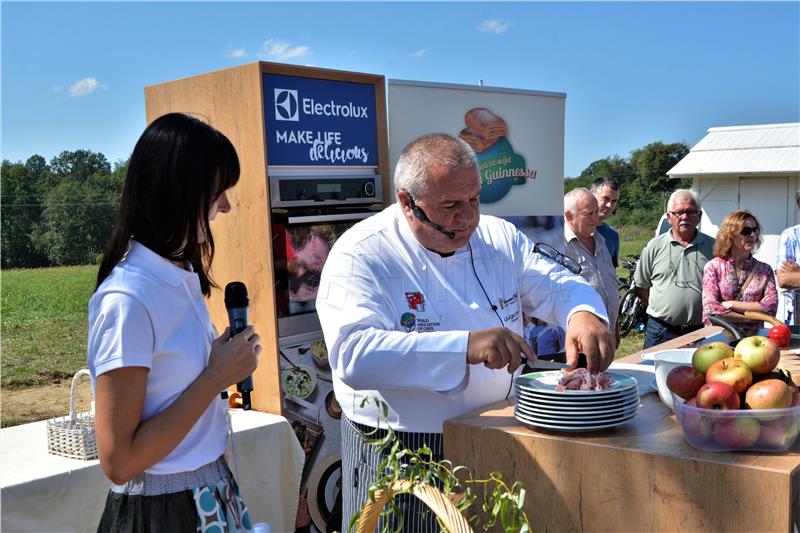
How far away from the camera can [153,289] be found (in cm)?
159

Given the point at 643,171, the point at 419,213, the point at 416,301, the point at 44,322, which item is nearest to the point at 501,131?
the point at 419,213

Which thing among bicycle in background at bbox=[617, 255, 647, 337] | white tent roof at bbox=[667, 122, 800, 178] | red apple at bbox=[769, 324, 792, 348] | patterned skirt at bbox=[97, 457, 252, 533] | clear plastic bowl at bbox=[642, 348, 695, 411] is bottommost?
bicycle in background at bbox=[617, 255, 647, 337]

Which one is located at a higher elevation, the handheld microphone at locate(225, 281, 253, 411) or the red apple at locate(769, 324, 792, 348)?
the handheld microphone at locate(225, 281, 253, 411)

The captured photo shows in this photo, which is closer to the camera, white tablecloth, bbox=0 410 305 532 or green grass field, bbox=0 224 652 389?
white tablecloth, bbox=0 410 305 532

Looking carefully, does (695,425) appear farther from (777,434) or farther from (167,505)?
(167,505)

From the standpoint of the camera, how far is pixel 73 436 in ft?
8.87

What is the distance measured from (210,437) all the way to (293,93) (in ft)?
7.19

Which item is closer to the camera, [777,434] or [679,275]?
[777,434]

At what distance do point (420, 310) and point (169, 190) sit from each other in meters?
0.83

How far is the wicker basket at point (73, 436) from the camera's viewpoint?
2.69 metres

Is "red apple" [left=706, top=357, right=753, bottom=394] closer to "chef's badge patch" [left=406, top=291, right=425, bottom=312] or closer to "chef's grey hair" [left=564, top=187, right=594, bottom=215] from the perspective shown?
"chef's badge patch" [left=406, top=291, right=425, bottom=312]

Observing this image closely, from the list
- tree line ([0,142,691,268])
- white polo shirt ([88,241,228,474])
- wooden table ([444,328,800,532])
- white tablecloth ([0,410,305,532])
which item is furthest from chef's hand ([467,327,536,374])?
tree line ([0,142,691,268])

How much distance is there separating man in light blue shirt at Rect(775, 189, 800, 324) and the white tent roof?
10.3m

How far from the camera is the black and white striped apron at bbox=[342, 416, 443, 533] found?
205cm
